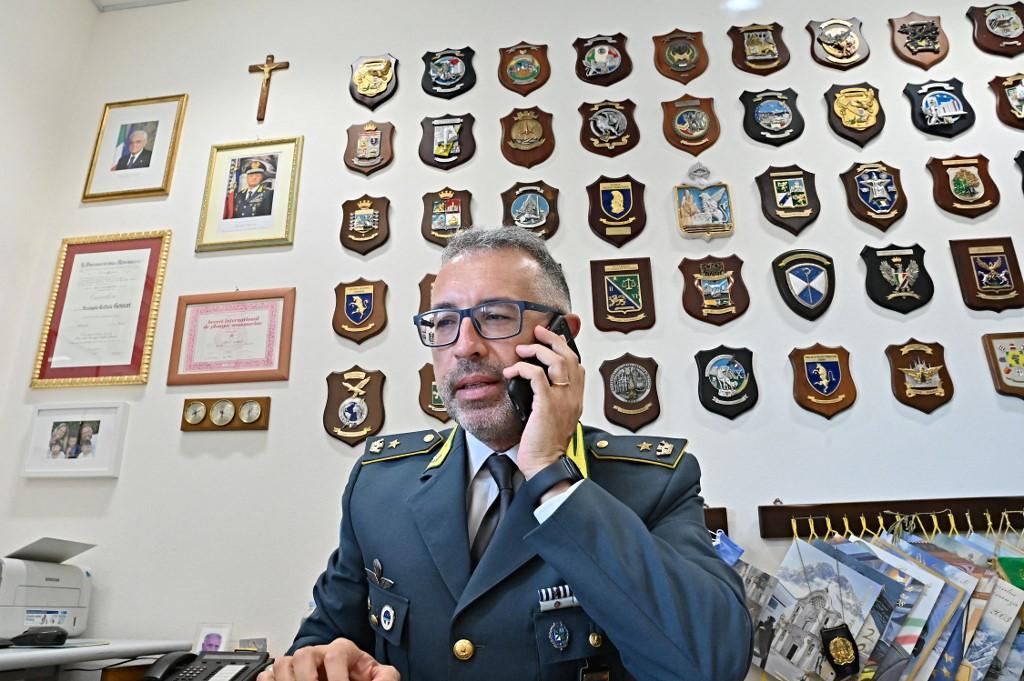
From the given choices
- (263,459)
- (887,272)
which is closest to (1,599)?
(263,459)

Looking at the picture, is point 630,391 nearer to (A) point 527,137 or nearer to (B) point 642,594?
(A) point 527,137

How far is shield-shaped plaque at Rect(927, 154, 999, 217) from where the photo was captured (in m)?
2.14

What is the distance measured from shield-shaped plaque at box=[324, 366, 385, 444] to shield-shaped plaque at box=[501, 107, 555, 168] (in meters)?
0.97

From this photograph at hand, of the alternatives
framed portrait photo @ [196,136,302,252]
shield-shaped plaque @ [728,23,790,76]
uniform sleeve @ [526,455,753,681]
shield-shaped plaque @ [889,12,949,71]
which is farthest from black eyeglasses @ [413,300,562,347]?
shield-shaped plaque @ [889,12,949,71]

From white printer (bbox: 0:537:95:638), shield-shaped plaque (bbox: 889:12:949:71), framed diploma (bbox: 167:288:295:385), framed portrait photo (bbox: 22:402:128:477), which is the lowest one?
white printer (bbox: 0:537:95:638)

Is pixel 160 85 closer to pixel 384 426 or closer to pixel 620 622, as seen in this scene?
pixel 384 426

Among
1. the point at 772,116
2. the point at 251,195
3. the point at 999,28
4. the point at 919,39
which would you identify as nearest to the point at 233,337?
the point at 251,195

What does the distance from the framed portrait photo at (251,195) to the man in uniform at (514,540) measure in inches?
57.3

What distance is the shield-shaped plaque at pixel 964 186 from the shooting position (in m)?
2.14

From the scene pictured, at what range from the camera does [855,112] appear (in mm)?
2324

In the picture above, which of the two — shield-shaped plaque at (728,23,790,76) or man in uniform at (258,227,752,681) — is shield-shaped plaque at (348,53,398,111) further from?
man in uniform at (258,227,752,681)

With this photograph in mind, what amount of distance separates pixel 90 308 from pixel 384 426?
131 cm

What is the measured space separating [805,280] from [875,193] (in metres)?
0.43

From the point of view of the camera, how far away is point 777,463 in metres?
1.93
